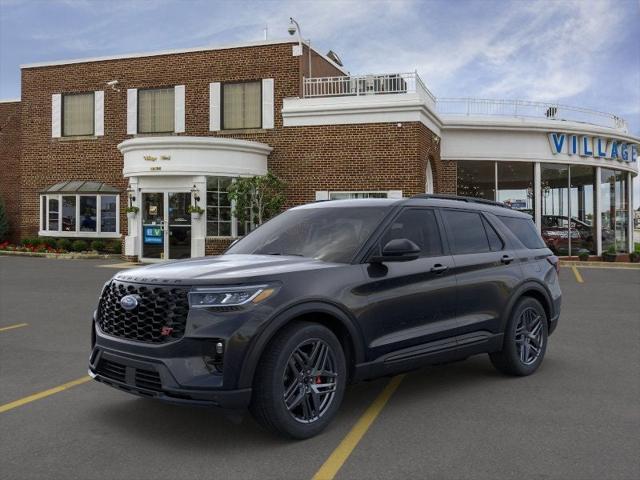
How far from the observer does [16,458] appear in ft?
13.2

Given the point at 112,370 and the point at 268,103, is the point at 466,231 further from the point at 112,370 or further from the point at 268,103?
the point at 268,103

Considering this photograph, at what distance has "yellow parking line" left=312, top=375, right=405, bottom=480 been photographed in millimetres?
3791

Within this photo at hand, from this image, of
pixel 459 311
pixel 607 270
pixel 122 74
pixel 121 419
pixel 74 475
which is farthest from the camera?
pixel 122 74

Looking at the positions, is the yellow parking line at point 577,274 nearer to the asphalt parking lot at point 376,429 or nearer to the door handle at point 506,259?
the asphalt parking lot at point 376,429

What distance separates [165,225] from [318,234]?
16269mm

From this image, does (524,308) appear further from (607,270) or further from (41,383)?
(607,270)

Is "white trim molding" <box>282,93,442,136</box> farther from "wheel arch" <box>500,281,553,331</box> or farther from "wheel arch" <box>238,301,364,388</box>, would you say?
"wheel arch" <box>238,301,364,388</box>

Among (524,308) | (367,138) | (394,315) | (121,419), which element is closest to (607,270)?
(367,138)

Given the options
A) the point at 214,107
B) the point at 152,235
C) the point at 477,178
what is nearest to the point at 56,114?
the point at 214,107

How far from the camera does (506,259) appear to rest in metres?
6.17

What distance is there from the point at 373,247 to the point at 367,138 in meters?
16.2

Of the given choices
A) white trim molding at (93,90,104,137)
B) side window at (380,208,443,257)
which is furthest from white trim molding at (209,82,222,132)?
side window at (380,208,443,257)

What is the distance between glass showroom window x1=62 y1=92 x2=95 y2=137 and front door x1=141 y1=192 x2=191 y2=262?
6.34 metres

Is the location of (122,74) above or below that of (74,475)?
above
